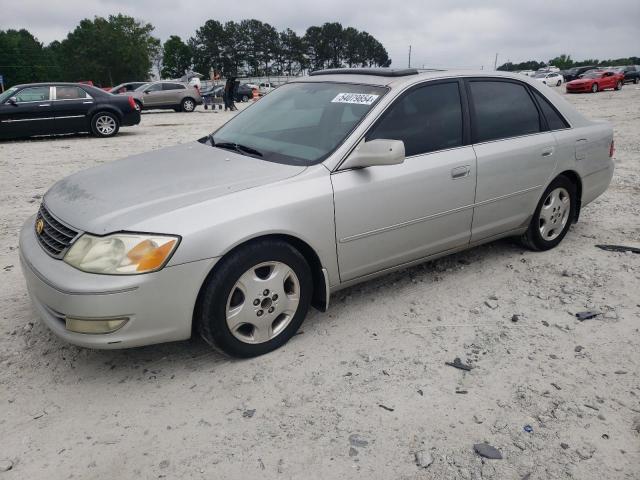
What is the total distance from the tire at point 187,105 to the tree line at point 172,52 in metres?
59.5

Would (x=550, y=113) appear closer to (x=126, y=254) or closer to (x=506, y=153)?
(x=506, y=153)

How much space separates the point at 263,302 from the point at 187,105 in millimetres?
23185

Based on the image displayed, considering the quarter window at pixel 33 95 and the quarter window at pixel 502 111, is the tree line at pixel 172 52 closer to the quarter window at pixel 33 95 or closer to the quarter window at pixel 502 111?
the quarter window at pixel 33 95

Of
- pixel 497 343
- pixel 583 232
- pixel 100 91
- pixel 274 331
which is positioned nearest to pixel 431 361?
pixel 497 343

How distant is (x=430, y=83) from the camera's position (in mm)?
3676

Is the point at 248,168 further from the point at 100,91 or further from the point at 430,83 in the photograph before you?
the point at 100,91

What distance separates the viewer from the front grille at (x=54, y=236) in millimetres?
2727

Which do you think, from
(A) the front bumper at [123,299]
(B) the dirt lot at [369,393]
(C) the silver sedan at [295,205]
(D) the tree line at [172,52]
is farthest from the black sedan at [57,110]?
(D) the tree line at [172,52]

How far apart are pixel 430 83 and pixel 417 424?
2.32 metres

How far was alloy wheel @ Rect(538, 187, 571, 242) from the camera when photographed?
4453 millimetres

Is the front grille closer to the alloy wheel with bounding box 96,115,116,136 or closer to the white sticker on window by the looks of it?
the white sticker on window

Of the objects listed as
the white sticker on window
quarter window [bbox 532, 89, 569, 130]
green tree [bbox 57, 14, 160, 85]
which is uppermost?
green tree [bbox 57, 14, 160, 85]

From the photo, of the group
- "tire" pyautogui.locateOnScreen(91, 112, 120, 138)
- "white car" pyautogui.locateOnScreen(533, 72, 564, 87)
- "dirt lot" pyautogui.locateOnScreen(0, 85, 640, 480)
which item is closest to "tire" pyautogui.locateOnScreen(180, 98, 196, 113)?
"tire" pyautogui.locateOnScreen(91, 112, 120, 138)

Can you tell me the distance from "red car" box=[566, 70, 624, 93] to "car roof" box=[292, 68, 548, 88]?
98.0 feet
